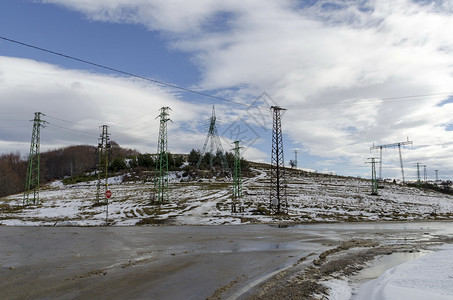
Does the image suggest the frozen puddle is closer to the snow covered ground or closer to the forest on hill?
the snow covered ground

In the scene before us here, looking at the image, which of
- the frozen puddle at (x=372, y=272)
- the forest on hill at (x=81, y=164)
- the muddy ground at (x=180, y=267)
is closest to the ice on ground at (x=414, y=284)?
the frozen puddle at (x=372, y=272)

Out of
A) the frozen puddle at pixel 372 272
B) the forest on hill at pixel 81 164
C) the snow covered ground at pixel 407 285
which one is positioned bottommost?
the frozen puddle at pixel 372 272

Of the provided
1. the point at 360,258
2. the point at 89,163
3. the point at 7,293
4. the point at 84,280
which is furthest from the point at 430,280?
the point at 89,163

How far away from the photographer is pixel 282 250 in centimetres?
1500

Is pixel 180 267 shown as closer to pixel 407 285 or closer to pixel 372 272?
pixel 372 272

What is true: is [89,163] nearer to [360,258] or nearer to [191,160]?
[191,160]

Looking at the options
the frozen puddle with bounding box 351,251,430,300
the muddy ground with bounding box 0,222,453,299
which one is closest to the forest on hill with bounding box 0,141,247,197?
the muddy ground with bounding box 0,222,453,299

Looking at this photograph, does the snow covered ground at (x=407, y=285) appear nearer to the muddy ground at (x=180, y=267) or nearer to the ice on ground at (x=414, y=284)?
the ice on ground at (x=414, y=284)

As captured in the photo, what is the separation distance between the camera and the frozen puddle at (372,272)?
325 inches

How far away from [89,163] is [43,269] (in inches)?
6416

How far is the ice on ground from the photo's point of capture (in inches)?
285

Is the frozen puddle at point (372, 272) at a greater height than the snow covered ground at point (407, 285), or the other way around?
the snow covered ground at point (407, 285)

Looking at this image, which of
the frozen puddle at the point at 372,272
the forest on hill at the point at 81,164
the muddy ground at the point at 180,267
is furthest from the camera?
the forest on hill at the point at 81,164

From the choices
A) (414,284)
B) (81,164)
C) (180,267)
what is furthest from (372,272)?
(81,164)
